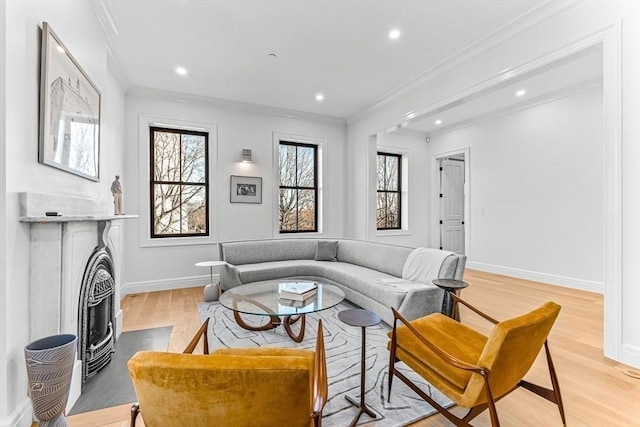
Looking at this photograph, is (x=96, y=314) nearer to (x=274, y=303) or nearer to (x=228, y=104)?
(x=274, y=303)

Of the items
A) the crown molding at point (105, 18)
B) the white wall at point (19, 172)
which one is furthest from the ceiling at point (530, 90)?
the white wall at point (19, 172)

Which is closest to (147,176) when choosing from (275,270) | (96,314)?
(275,270)

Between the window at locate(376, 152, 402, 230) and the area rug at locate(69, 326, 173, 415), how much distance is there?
15.9ft

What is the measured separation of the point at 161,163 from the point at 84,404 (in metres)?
3.63

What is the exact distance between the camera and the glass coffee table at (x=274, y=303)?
2.23m

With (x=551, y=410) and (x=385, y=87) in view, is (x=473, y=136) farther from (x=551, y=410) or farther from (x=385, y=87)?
(x=551, y=410)

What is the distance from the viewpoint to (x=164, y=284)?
453 centimetres

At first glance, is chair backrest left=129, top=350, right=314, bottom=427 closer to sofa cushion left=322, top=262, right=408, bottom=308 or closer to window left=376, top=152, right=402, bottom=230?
sofa cushion left=322, top=262, right=408, bottom=308

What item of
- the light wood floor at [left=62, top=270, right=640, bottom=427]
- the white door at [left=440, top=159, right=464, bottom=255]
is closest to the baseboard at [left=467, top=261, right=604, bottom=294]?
the light wood floor at [left=62, top=270, right=640, bottom=427]

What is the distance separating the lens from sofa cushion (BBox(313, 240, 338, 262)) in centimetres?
467

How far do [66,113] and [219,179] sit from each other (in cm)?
291

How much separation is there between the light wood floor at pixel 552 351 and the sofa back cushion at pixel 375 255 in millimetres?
943

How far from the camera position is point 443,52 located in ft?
11.3

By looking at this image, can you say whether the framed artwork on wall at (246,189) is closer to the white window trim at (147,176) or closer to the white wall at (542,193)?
the white window trim at (147,176)
